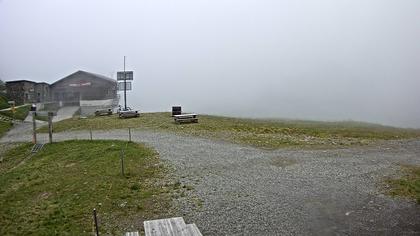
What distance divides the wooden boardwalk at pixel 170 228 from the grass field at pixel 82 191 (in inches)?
45.2

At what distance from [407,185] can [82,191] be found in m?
12.4

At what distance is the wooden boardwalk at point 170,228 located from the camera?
795cm

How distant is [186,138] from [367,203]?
14.0 meters

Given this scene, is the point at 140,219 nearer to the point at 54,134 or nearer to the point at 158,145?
the point at 158,145

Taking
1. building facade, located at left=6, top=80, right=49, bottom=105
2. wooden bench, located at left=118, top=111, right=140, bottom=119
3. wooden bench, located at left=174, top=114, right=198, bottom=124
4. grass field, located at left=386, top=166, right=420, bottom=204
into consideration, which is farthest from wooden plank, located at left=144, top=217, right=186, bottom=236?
building facade, located at left=6, top=80, right=49, bottom=105

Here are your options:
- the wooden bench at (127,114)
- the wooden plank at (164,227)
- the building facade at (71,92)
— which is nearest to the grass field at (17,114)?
the building facade at (71,92)

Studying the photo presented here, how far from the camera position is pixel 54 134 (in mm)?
27594

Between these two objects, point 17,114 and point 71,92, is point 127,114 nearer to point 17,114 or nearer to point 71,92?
point 17,114

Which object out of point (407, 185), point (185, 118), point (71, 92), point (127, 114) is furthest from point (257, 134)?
point (71, 92)

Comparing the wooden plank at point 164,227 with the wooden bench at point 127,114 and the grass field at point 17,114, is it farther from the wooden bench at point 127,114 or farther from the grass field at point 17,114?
the grass field at point 17,114

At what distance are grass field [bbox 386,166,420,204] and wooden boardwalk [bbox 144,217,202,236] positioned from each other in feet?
26.3

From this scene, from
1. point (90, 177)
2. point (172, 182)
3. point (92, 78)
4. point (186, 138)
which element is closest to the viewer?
point (172, 182)

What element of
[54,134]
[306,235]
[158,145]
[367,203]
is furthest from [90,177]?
Answer: [54,134]

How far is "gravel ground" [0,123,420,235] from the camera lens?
9469mm
